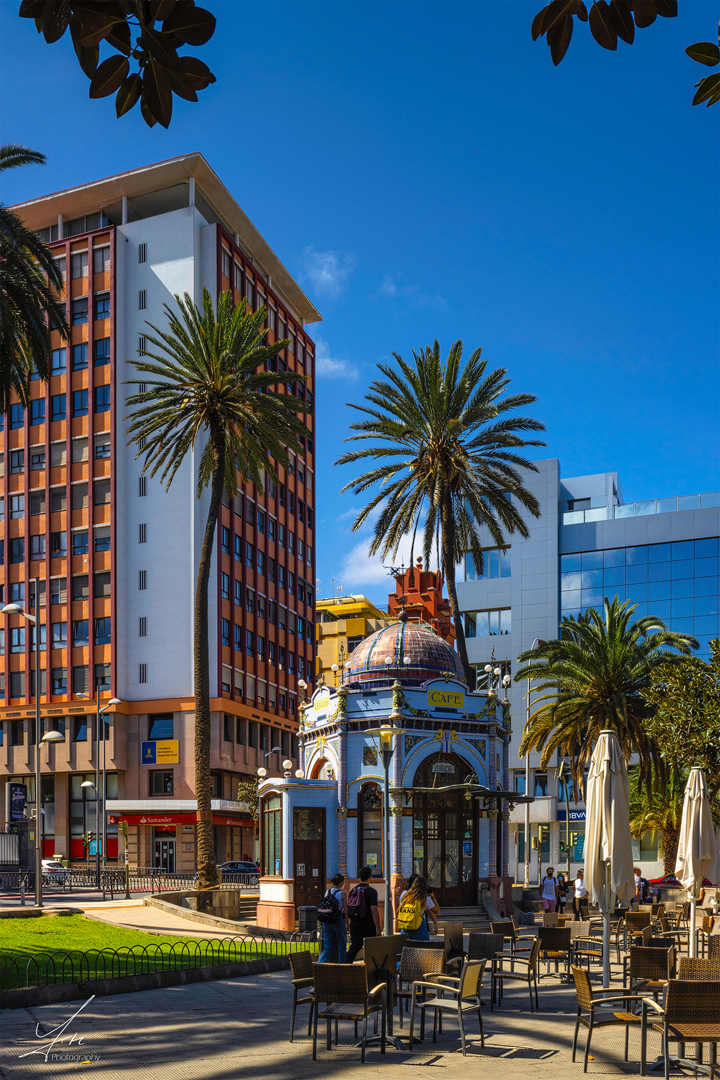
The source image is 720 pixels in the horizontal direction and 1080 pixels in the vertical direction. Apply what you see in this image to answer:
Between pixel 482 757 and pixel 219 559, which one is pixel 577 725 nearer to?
pixel 482 757

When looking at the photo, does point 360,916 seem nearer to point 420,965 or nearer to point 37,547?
point 420,965

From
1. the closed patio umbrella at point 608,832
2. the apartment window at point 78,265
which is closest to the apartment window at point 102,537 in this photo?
the apartment window at point 78,265

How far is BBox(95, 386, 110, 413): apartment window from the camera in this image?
2537 inches

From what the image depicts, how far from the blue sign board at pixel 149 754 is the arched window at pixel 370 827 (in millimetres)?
32164

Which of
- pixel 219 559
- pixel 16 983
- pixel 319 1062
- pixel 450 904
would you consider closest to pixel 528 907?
pixel 450 904

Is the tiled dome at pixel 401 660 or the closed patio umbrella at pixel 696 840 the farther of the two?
the tiled dome at pixel 401 660

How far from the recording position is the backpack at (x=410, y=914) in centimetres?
1417

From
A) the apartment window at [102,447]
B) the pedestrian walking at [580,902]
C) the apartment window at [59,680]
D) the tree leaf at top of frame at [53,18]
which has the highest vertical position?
the apartment window at [102,447]

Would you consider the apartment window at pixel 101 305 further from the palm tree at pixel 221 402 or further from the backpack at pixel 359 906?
the backpack at pixel 359 906

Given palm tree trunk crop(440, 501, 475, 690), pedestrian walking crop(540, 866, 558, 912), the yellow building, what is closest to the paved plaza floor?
pedestrian walking crop(540, 866, 558, 912)

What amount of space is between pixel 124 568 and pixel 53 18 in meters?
61.5

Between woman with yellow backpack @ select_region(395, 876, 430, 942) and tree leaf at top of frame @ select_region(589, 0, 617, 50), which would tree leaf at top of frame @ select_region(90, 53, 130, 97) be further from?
woman with yellow backpack @ select_region(395, 876, 430, 942)

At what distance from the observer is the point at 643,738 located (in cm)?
3925

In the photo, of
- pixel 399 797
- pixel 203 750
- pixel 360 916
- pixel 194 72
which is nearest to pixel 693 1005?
pixel 360 916
